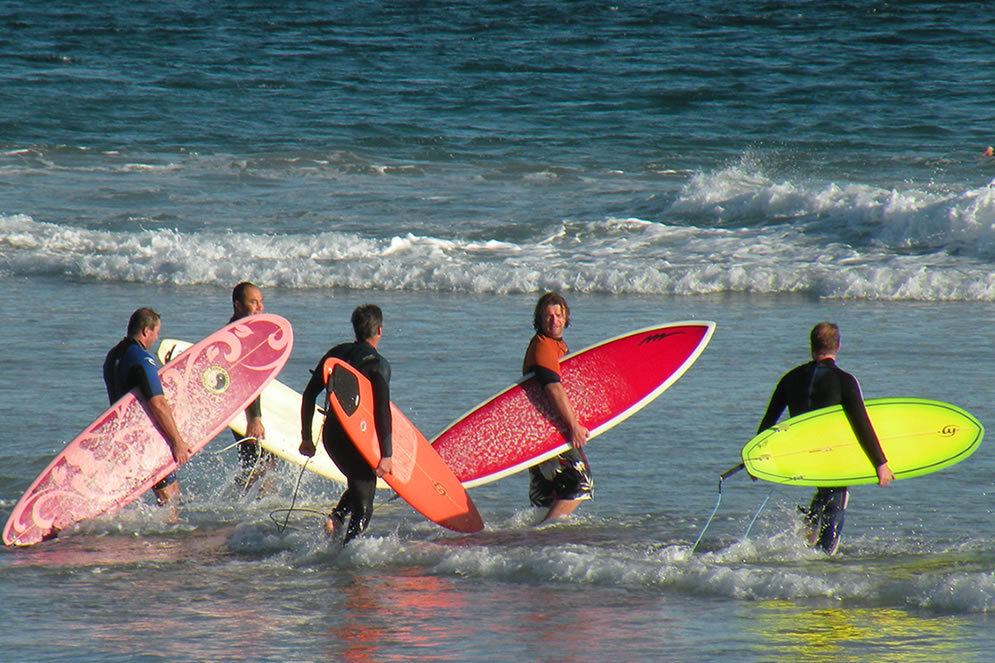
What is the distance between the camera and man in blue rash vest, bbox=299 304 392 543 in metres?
6.01

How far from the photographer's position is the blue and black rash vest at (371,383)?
5.97m

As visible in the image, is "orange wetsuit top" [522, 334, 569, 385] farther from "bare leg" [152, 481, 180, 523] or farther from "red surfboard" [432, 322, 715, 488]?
"bare leg" [152, 481, 180, 523]

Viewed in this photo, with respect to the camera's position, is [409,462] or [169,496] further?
[169,496]

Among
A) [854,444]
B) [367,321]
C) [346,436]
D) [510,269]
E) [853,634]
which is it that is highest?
[367,321]

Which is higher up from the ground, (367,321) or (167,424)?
(367,321)

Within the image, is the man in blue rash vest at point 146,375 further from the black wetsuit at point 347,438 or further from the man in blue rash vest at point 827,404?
the man in blue rash vest at point 827,404

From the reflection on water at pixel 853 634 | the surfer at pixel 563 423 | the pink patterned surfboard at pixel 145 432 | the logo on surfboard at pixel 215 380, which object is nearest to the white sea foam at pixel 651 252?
the pink patterned surfboard at pixel 145 432

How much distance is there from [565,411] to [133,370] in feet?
7.33

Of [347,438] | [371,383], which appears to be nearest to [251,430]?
[347,438]

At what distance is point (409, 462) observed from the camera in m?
6.51

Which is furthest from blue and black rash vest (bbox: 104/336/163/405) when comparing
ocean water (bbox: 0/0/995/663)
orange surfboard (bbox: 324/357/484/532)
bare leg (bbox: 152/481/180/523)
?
orange surfboard (bbox: 324/357/484/532)

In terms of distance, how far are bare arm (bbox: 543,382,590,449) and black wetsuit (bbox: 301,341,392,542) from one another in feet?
2.97

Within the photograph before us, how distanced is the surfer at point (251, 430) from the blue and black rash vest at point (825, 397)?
112 inches

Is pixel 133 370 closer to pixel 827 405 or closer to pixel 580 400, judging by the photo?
pixel 580 400
